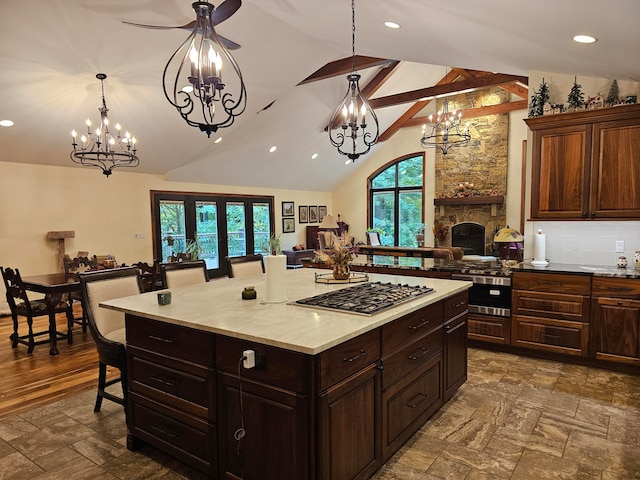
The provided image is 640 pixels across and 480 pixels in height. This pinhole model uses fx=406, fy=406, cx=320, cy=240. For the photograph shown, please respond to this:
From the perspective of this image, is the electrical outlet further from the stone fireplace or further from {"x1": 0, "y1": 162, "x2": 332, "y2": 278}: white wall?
the stone fireplace

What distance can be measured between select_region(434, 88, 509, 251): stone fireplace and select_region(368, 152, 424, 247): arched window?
723 mm

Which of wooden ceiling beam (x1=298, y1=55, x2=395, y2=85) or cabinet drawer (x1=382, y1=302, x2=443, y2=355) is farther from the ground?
wooden ceiling beam (x1=298, y1=55, x2=395, y2=85)

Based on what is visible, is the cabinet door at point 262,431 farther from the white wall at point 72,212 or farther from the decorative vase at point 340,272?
the white wall at point 72,212

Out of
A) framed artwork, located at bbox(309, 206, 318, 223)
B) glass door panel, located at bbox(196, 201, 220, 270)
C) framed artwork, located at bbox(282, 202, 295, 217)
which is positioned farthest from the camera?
framed artwork, located at bbox(309, 206, 318, 223)

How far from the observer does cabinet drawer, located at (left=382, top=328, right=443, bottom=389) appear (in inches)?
88.4

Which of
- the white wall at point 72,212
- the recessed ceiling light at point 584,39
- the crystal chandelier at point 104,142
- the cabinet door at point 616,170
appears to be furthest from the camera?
the white wall at point 72,212

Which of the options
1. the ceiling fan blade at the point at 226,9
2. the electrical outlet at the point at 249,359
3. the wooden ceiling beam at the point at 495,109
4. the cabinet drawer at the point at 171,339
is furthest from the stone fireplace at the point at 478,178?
the electrical outlet at the point at 249,359

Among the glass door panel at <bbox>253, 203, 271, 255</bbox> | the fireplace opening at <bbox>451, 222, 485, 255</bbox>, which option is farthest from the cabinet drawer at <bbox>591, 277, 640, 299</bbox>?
the glass door panel at <bbox>253, 203, 271, 255</bbox>

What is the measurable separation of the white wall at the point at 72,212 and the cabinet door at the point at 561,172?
22.5 feet

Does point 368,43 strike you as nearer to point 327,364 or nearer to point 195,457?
point 327,364

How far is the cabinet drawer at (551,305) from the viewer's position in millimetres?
3752

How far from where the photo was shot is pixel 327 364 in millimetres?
1792

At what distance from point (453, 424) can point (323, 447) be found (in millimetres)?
1429

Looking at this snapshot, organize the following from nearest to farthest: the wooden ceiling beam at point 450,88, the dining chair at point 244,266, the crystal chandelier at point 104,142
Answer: the dining chair at point 244,266 → the crystal chandelier at point 104,142 → the wooden ceiling beam at point 450,88
